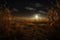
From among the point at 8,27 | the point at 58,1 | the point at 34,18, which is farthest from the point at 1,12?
the point at 58,1

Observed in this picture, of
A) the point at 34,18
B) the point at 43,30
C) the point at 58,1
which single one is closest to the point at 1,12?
the point at 34,18

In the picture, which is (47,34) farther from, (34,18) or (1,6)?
(1,6)

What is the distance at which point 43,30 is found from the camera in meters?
8.73

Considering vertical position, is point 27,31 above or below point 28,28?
below

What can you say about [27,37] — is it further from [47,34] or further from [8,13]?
[8,13]

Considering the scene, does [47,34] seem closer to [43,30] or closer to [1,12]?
[43,30]

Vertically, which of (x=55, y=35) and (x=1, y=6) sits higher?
(x=1, y=6)

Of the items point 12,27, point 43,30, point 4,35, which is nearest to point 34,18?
point 43,30

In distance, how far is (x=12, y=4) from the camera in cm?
879

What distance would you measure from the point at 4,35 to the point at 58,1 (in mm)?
3811

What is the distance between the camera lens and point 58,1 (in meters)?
8.76

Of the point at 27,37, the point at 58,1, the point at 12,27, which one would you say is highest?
the point at 58,1

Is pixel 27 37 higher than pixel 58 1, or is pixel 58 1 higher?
pixel 58 1

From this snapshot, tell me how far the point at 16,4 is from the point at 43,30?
7.41ft
